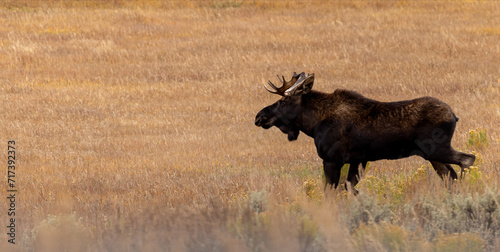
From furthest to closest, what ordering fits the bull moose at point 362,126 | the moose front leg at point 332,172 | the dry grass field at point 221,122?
the moose front leg at point 332,172, the bull moose at point 362,126, the dry grass field at point 221,122

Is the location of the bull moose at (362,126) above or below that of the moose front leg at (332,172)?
above

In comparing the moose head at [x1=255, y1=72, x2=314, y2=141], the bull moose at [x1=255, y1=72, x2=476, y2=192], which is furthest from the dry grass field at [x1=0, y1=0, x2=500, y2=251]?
the moose head at [x1=255, y1=72, x2=314, y2=141]

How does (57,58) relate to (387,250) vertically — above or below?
above

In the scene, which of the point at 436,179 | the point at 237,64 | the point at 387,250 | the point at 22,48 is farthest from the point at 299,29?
the point at 387,250

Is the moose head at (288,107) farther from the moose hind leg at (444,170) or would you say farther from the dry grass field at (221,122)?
the moose hind leg at (444,170)

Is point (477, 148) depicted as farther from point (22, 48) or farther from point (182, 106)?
point (22, 48)

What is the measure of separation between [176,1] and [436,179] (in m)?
26.9

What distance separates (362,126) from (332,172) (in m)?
0.52

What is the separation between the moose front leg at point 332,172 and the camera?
720 cm

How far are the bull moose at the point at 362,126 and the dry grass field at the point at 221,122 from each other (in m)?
0.29

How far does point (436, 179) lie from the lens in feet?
25.0

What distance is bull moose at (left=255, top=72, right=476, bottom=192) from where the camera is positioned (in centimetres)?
689
